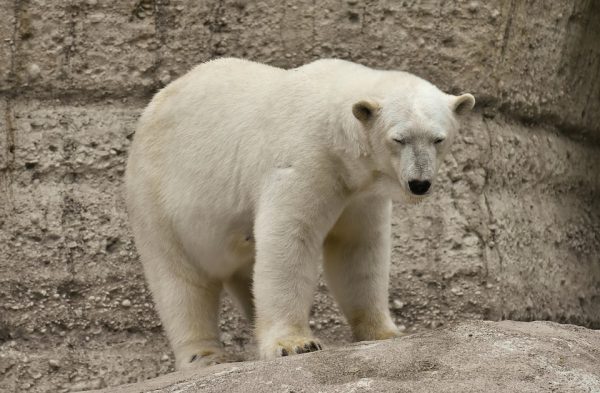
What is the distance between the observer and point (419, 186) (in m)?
4.50

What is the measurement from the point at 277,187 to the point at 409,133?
626mm

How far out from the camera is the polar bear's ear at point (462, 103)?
15.8 feet

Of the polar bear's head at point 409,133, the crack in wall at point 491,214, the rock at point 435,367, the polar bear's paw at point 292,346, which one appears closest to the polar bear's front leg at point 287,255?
the polar bear's paw at point 292,346

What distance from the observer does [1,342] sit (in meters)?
6.64

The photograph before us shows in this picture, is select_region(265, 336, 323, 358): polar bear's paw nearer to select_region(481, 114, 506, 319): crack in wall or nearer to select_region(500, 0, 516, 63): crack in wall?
select_region(481, 114, 506, 319): crack in wall

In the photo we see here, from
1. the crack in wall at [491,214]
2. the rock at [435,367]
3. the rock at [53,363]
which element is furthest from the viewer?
the crack in wall at [491,214]

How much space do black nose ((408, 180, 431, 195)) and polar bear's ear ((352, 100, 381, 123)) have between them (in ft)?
1.22

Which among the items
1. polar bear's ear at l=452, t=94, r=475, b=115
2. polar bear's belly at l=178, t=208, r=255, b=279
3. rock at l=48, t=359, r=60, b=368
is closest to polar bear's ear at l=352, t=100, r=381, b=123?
polar bear's ear at l=452, t=94, r=475, b=115

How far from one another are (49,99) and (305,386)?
3417 millimetres

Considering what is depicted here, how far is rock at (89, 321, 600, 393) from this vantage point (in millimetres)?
3947

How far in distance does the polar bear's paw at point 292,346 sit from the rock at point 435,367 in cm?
30

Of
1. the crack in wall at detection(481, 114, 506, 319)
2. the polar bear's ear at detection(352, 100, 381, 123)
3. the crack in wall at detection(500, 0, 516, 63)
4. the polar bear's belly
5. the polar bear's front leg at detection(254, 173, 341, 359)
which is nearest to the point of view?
the polar bear's ear at detection(352, 100, 381, 123)

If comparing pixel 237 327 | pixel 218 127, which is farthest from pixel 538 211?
pixel 218 127

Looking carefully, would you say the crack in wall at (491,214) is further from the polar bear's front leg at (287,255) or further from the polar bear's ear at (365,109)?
the polar bear's ear at (365,109)
